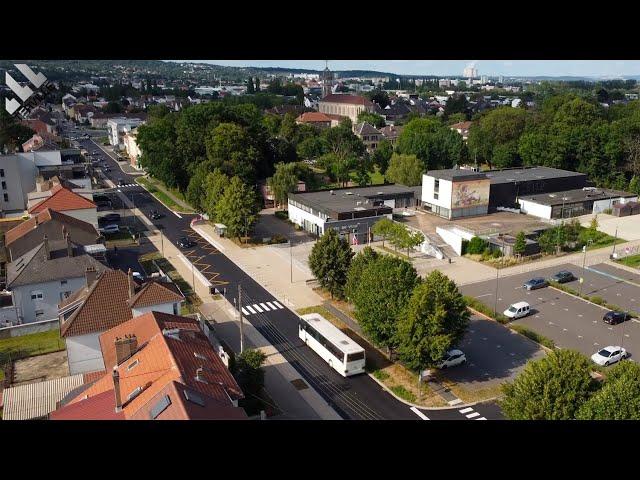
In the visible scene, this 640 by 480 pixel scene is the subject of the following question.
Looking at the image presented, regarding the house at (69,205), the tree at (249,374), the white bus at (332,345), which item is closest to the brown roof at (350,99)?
the house at (69,205)

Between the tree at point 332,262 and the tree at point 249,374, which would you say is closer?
the tree at point 249,374

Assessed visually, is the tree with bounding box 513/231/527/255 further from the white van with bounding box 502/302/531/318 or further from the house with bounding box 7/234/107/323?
the house with bounding box 7/234/107/323

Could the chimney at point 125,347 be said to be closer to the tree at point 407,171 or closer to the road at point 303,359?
the road at point 303,359

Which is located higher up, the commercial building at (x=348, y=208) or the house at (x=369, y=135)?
the house at (x=369, y=135)

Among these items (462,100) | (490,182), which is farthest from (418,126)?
(462,100)

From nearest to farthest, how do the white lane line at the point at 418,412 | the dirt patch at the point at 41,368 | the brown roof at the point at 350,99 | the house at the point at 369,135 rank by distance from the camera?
1. the white lane line at the point at 418,412
2. the dirt patch at the point at 41,368
3. the house at the point at 369,135
4. the brown roof at the point at 350,99

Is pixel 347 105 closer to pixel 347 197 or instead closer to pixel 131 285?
pixel 347 197

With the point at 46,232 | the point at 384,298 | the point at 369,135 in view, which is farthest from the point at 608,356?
the point at 369,135
